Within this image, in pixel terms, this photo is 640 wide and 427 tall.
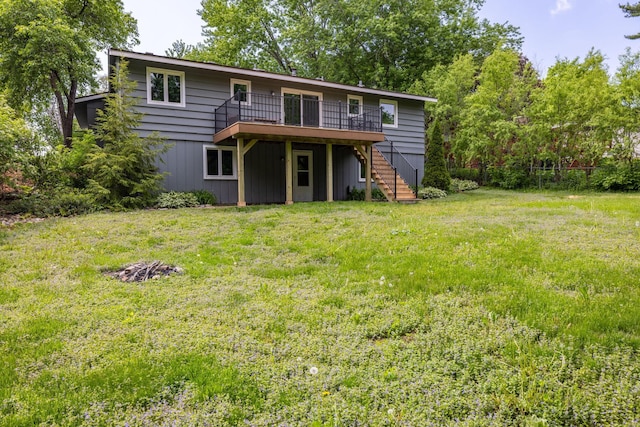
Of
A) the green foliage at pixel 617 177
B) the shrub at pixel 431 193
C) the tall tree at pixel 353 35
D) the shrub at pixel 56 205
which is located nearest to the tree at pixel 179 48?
the tall tree at pixel 353 35

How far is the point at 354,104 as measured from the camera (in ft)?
52.3

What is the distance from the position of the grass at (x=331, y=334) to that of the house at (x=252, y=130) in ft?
23.1

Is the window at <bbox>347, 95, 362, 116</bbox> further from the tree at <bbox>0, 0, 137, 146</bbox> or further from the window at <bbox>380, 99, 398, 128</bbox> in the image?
the tree at <bbox>0, 0, 137, 146</bbox>

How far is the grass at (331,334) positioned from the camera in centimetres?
210

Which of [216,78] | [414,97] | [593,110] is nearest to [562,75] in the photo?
[593,110]

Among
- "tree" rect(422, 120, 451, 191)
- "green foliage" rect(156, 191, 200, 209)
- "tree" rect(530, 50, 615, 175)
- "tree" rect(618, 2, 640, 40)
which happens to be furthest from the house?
"tree" rect(618, 2, 640, 40)

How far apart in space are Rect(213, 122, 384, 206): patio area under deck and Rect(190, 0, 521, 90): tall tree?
1399 cm

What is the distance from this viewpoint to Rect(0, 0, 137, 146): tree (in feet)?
45.7

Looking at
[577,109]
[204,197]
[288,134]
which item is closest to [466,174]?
[577,109]

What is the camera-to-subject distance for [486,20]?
2642 centimetres

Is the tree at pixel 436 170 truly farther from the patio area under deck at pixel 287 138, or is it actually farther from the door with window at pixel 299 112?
the door with window at pixel 299 112

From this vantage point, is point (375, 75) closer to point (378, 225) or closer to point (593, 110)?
point (593, 110)

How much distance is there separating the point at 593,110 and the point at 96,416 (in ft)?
65.9

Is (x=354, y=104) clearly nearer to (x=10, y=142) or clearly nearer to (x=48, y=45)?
(x=10, y=142)
